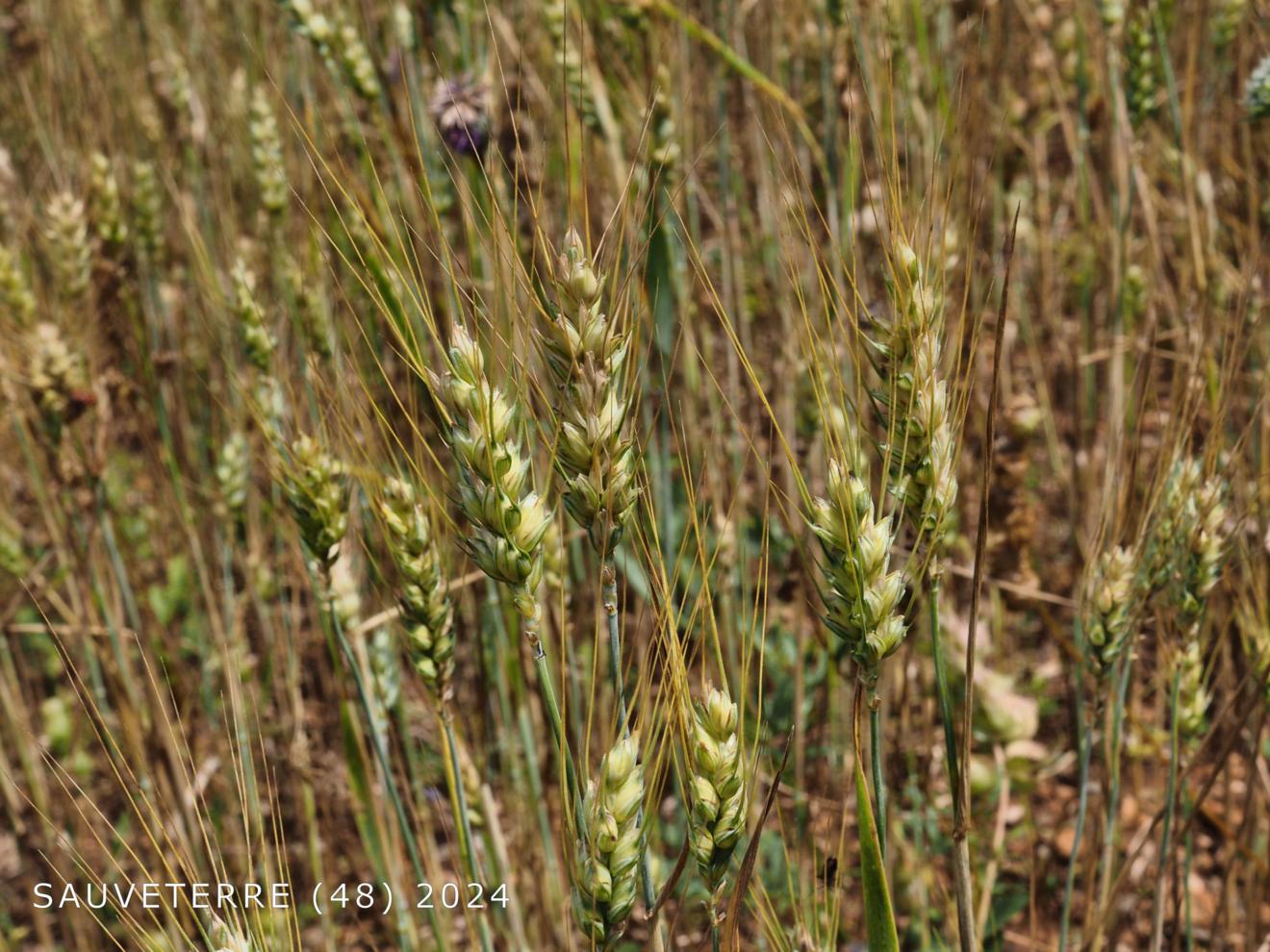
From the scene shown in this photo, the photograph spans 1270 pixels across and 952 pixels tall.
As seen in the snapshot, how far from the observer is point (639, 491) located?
27.4 inches

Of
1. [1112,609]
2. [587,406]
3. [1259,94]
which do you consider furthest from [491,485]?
[1259,94]

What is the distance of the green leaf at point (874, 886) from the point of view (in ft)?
2.31

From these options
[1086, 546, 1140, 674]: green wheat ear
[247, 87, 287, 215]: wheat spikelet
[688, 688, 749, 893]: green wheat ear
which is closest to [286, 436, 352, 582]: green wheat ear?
[688, 688, 749, 893]: green wheat ear

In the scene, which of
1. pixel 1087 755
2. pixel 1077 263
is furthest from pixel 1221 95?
pixel 1087 755

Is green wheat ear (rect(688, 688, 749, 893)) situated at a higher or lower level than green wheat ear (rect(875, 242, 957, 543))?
lower

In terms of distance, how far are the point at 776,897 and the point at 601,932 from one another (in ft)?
2.98

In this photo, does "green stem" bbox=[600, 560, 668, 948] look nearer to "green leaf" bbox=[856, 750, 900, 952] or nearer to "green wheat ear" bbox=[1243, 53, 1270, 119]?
"green leaf" bbox=[856, 750, 900, 952]

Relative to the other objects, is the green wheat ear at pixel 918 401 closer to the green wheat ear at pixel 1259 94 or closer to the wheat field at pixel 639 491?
the wheat field at pixel 639 491

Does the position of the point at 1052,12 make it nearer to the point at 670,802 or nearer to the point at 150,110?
the point at 670,802

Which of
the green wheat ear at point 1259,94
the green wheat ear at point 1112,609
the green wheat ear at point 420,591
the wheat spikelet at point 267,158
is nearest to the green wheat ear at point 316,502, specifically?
the green wheat ear at point 420,591

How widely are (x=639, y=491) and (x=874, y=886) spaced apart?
31cm

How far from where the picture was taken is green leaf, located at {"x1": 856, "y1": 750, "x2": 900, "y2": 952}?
703mm

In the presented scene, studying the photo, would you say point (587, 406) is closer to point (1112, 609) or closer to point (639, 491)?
point (639, 491)

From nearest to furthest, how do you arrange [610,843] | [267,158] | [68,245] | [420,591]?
[610,843] < [420,591] < [68,245] < [267,158]
